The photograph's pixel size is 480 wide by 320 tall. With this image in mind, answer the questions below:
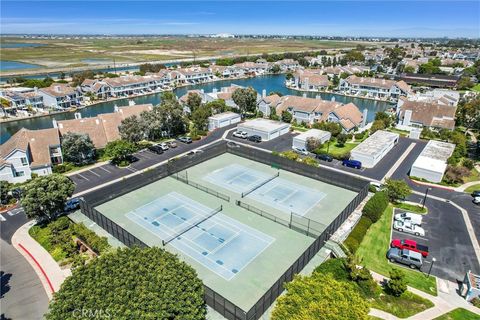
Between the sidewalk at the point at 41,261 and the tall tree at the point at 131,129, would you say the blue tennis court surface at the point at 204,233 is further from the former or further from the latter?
the tall tree at the point at 131,129

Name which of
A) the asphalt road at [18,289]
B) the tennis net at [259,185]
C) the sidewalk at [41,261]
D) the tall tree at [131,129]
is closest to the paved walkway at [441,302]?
the tennis net at [259,185]

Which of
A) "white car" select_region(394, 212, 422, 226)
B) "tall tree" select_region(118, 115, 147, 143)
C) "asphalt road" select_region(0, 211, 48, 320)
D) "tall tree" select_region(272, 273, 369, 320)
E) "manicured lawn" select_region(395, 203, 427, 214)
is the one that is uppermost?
"tall tree" select_region(118, 115, 147, 143)

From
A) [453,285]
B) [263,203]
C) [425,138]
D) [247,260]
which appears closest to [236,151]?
[263,203]

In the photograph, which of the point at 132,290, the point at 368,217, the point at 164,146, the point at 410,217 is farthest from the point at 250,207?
the point at 164,146

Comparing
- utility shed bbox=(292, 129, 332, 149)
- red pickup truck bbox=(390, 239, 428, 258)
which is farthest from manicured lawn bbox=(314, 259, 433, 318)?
utility shed bbox=(292, 129, 332, 149)

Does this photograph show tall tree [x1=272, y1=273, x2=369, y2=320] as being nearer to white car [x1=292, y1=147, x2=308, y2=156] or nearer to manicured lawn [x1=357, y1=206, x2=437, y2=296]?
manicured lawn [x1=357, y1=206, x2=437, y2=296]

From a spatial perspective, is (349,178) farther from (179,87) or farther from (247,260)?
(179,87)
